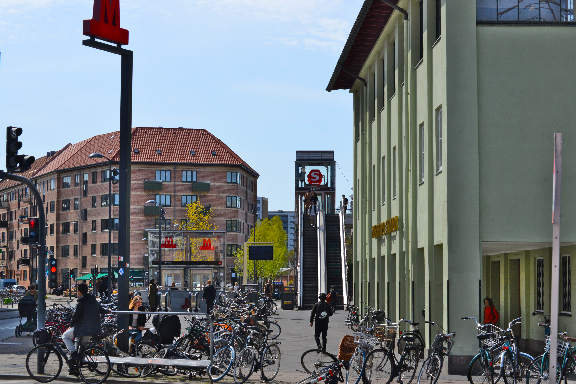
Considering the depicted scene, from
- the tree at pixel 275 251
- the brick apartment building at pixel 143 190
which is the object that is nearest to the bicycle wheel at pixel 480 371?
the tree at pixel 275 251

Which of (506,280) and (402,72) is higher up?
(402,72)

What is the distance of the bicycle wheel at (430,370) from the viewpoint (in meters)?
17.4

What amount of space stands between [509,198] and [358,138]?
2106 centimetres

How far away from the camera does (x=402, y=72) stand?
30094 millimetres

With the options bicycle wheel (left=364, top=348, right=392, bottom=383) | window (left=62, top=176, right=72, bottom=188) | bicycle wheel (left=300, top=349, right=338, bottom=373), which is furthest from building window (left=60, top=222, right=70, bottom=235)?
bicycle wheel (left=300, top=349, right=338, bottom=373)

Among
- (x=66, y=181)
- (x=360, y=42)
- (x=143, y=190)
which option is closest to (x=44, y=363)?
(x=360, y=42)

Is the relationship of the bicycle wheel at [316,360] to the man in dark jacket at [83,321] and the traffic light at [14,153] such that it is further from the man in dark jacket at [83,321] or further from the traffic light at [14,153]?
the traffic light at [14,153]

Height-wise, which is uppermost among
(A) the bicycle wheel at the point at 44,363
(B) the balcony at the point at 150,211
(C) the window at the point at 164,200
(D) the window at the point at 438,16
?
(C) the window at the point at 164,200

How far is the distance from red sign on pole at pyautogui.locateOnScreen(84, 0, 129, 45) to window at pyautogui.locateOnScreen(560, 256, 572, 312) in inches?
485

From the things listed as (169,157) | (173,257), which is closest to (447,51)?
(173,257)

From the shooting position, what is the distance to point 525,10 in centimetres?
2272

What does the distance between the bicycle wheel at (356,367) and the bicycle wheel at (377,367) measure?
107 millimetres

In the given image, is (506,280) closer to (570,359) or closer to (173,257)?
(570,359)

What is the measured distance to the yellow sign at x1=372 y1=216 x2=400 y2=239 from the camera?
30314mm
